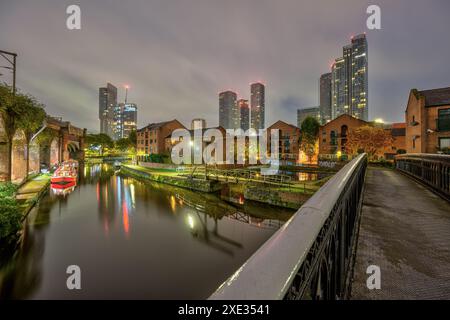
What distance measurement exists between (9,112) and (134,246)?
49.3 feet

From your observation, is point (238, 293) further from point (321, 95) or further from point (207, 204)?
point (321, 95)

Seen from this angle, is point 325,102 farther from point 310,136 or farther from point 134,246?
point 134,246

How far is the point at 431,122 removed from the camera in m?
22.1

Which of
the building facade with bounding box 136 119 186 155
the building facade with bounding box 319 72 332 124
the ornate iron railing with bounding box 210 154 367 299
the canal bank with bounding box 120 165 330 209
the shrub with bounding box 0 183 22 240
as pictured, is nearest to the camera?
the ornate iron railing with bounding box 210 154 367 299

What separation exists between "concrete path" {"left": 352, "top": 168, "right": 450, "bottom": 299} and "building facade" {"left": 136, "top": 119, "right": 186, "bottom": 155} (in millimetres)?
50776

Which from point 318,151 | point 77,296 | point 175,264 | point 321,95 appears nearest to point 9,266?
point 77,296

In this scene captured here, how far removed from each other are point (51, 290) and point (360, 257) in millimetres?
11173

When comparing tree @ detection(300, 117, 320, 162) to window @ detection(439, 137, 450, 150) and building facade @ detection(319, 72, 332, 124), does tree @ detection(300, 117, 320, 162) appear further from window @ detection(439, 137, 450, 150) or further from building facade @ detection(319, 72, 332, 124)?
building facade @ detection(319, 72, 332, 124)

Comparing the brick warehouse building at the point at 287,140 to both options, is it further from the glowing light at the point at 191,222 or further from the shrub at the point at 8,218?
the shrub at the point at 8,218

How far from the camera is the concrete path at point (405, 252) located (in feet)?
6.20

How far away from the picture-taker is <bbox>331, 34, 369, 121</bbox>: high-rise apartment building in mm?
140312

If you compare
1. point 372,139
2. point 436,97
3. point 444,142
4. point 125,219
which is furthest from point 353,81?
point 125,219

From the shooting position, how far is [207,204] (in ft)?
67.7

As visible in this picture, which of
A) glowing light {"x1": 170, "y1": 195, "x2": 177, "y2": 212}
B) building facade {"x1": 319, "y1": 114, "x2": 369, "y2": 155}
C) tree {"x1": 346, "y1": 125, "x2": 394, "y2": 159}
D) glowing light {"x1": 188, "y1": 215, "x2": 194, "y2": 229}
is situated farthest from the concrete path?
building facade {"x1": 319, "y1": 114, "x2": 369, "y2": 155}
